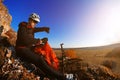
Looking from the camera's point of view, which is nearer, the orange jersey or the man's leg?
the man's leg

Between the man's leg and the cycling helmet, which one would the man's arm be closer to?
the cycling helmet

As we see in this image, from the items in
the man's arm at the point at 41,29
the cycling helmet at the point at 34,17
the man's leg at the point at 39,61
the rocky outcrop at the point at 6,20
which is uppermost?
→ the rocky outcrop at the point at 6,20

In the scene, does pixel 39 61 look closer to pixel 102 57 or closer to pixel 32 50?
pixel 32 50

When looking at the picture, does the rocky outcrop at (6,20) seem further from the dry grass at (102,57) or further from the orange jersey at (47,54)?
the dry grass at (102,57)

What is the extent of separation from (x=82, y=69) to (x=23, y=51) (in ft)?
45.3

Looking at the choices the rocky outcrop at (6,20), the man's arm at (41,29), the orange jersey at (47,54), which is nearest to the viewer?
the orange jersey at (47,54)

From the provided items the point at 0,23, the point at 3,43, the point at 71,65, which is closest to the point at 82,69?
the point at 71,65

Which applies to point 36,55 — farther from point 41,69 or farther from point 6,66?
point 6,66

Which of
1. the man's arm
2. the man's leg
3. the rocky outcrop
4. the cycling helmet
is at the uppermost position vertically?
the rocky outcrop

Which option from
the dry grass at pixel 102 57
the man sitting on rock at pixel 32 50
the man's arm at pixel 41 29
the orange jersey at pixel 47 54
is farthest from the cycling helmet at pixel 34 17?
the dry grass at pixel 102 57

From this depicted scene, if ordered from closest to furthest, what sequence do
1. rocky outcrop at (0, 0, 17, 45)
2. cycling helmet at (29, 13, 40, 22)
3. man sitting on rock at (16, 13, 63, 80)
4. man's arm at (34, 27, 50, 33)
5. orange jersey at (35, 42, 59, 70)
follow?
man sitting on rock at (16, 13, 63, 80), cycling helmet at (29, 13, 40, 22), orange jersey at (35, 42, 59, 70), man's arm at (34, 27, 50, 33), rocky outcrop at (0, 0, 17, 45)

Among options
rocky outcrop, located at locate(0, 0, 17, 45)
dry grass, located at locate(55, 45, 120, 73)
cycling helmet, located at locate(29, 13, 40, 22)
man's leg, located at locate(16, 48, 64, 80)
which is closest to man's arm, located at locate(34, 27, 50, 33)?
cycling helmet, located at locate(29, 13, 40, 22)

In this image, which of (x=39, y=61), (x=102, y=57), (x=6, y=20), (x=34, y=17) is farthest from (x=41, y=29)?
(x=102, y=57)

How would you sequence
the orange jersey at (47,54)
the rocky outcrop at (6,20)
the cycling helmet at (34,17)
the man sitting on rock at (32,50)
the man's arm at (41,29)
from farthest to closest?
the rocky outcrop at (6,20)
the man's arm at (41,29)
the orange jersey at (47,54)
the cycling helmet at (34,17)
the man sitting on rock at (32,50)
